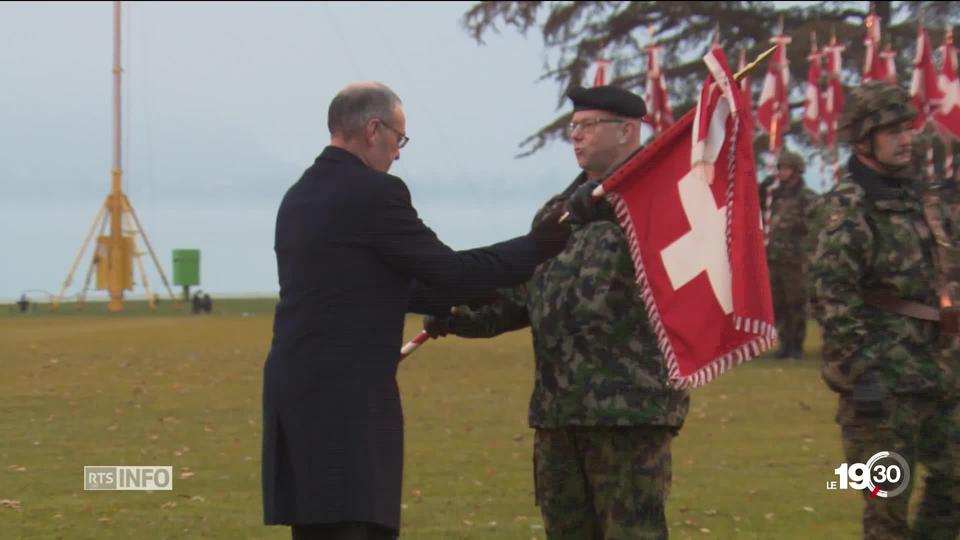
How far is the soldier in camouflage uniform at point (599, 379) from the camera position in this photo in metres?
6.59

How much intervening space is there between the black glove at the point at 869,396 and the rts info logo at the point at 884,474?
18 cm

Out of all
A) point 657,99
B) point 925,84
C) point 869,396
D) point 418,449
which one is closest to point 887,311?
point 869,396

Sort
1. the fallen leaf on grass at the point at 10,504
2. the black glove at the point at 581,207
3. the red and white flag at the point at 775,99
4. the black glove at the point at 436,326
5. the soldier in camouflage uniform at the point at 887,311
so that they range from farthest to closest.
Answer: the red and white flag at the point at 775,99 → the fallen leaf on grass at the point at 10,504 → the soldier in camouflage uniform at the point at 887,311 → the black glove at the point at 436,326 → the black glove at the point at 581,207

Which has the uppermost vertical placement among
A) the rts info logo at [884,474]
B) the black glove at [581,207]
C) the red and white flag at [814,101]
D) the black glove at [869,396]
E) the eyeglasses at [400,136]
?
the red and white flag at [814,101]

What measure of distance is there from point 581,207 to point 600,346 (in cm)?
63

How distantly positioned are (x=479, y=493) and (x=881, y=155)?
500cm

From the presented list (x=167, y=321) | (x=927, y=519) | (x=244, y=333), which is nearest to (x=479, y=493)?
(x=927, y=519)

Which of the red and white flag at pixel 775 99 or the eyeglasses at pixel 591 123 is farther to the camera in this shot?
the red and white flag at pixel 775 99

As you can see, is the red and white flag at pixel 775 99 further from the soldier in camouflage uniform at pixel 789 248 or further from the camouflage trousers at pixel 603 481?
the camouflage trousers at pixel 603 481

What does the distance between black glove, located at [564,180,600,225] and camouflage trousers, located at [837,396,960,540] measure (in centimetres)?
159

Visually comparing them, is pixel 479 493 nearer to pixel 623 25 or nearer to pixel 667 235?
pixel 667 235

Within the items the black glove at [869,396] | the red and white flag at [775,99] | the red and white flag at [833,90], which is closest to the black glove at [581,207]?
the black glove at [869,396]

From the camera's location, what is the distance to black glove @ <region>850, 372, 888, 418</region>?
23.2 feet

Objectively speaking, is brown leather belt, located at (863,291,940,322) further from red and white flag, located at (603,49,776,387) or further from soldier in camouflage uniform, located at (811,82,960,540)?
red and white flag, located at (603,49,776,387)
